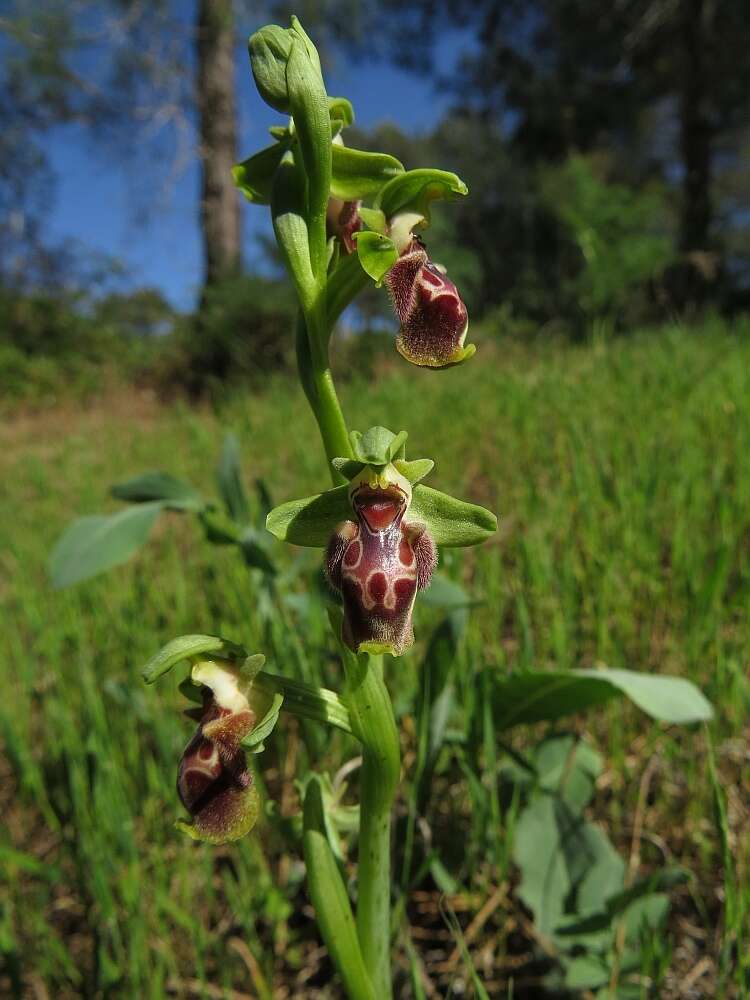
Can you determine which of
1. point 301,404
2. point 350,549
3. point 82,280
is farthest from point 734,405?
point 82,280

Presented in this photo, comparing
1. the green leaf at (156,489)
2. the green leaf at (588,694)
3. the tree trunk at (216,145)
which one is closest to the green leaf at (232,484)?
the green leaf at (156,489)

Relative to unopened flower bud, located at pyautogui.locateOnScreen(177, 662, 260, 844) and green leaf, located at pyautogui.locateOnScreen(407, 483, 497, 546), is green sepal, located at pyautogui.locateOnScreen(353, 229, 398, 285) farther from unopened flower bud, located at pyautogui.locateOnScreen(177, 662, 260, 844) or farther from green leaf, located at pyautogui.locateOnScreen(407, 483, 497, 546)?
unopened flower bud, located at pyautogui.locateOnScreen(177, 662, 260, 844)

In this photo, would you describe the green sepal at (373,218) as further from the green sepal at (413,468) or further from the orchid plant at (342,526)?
the green sepal at (413,468)

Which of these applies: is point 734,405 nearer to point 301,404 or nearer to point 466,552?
point 466,552

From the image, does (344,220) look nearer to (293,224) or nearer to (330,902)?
(293,224)

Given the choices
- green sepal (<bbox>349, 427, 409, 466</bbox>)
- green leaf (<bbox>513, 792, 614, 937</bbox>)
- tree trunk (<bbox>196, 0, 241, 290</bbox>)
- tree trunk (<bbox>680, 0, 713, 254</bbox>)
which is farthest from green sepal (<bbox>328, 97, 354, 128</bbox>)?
tree trunk (<bbox>680, 0, 713, 254</bbox>)
